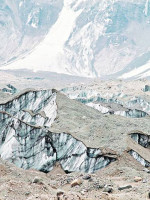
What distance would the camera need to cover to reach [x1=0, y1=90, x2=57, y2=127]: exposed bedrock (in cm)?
5541

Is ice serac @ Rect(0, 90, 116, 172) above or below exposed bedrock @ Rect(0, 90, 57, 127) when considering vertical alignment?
below

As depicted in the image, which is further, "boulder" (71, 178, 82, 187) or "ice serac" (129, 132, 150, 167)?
"ice serac" (129, 132, 150, 167)

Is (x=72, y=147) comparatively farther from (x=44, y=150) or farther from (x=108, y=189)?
(x=108, y=189)

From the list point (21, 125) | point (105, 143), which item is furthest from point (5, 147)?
point (105, 143)

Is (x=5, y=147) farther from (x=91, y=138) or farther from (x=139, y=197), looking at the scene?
(x=139, y=197)

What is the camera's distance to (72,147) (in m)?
45.5

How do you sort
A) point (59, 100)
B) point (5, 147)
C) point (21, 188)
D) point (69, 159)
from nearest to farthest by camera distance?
point (21, 188), point (69, 159), point (5, 147), point (59, 100)

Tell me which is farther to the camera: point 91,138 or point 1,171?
point 91,138

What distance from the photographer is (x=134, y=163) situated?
41.5 meters

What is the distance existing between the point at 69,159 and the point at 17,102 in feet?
59.7

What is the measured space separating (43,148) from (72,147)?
3.46 m

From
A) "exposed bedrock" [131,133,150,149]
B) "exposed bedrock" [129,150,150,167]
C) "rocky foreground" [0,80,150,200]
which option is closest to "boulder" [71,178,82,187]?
"rocky foreground" [0,80,150,200]

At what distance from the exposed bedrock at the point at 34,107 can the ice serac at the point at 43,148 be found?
0.13 metres

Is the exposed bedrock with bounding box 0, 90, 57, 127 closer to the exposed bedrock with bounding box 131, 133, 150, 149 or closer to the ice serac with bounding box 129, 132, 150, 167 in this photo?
the exposed bedrock with bounding box 131, 133, 150, 149
